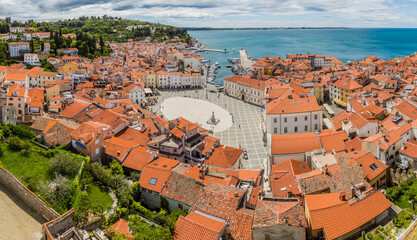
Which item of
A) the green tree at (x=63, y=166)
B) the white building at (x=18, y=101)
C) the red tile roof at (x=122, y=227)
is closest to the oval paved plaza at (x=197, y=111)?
the white building at (x=18, y=101)

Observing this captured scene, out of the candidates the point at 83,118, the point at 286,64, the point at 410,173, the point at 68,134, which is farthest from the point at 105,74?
the point at 410,173

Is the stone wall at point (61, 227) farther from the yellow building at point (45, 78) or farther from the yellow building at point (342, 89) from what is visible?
the yellow building at point (342, 89)

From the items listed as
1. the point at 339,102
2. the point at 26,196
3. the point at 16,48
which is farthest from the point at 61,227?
the point at 16,48

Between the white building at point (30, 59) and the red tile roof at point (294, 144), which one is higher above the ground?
the white building at point (30, 59)

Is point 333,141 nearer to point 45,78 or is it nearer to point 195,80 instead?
point 45,78

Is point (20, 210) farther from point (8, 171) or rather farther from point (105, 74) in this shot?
point (105, 74)

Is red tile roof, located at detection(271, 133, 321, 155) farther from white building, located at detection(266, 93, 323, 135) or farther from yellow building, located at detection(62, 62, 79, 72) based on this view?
yellow building, located at detection(62, 62, 79, 72)
